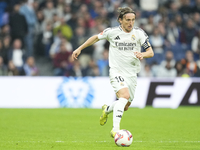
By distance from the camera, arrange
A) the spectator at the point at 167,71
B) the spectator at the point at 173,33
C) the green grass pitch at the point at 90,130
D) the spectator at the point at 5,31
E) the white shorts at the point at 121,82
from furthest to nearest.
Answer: the spectator at the point at 173,33 → the spectator at the point at 5,31 → the spectator at the point at 167,71 → the white shorts at the point at 121,82 → the green grass pitch at the point at 90,130

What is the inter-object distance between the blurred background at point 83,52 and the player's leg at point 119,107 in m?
8.00

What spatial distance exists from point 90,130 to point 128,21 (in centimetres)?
300

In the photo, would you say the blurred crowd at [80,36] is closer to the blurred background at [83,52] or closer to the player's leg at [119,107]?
the blurred background at [83,52]

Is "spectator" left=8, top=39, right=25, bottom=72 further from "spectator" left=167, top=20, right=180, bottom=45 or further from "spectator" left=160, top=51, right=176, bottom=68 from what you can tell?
"spectator" left=167, top=20, right=180, bottom=45

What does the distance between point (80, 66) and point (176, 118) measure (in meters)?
5.71

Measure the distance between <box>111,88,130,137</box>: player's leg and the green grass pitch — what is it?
1.06 ft

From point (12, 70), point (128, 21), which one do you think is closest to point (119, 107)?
point (128, 21)

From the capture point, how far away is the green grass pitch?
7188 millimetres

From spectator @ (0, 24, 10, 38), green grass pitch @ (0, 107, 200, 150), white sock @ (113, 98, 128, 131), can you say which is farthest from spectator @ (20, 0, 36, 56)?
white sock @ (113, 98, 128, 131)

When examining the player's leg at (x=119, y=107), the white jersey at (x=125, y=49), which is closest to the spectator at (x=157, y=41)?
the white jersey at (x=125, y=49)

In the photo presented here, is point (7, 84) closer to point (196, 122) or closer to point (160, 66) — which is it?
point (160, 66)

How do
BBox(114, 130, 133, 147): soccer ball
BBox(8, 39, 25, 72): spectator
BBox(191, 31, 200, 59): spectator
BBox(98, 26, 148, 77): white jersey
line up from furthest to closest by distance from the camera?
BBox(191, 31, 200, 59): spectator → BBox(8, 39, 25, 72): spectator → BBox(98, 26, 148, 77): white jersey → BBox(114, 130, 133, 147): soccer ball

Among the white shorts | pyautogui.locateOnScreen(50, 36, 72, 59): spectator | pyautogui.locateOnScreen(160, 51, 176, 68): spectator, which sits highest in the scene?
the white shorts

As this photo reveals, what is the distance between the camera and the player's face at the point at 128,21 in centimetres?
750
